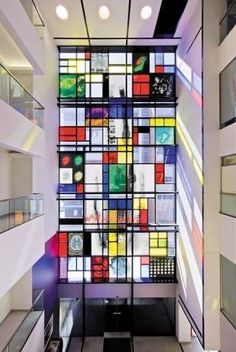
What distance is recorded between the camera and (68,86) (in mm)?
9852

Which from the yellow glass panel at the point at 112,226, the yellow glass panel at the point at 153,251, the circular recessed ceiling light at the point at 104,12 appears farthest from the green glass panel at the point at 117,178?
the circular recessed ceiling light at the point at 104,12

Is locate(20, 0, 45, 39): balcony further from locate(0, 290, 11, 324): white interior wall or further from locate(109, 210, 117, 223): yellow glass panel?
locate(0, 290, 11, 324): white interior wall

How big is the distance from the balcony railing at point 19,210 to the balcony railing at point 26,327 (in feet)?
5.71

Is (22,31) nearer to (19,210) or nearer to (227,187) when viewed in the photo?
(19,210)

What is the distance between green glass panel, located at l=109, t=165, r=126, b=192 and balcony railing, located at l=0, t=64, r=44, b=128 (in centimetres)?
324

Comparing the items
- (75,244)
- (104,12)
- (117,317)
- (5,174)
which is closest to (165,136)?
(104,12)

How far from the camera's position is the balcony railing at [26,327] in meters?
5.71

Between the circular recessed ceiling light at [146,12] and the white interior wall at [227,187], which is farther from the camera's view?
the circular recessed ceiling light at [146,12]

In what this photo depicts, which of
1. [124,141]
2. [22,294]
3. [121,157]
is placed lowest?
[22,294]

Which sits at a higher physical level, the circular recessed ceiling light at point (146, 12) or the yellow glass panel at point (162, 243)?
the circular recessed ceiling light at point (146, 12)

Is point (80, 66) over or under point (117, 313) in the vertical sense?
over

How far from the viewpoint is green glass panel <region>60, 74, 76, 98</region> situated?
9844 millimetres

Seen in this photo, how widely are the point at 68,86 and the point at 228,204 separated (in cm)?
537

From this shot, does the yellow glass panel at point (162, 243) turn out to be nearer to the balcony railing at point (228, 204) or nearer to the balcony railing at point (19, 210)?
the balcony railing at point (228, 204)
